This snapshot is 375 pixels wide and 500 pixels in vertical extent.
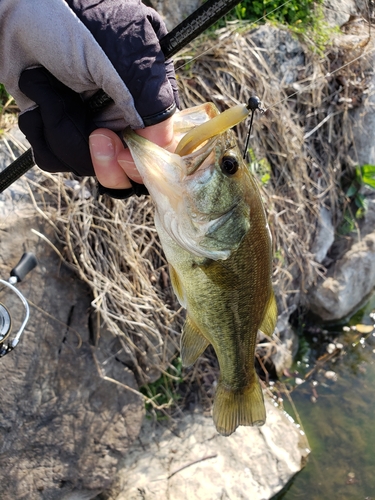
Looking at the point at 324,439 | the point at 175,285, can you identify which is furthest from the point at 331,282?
the point at 175,285

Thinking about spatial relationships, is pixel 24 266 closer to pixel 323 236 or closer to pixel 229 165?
pixel 229 165

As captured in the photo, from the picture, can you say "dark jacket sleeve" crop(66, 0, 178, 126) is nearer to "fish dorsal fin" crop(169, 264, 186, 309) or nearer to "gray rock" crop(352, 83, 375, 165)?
"fish dorsal fin" crop(169, 264, 186, 309)

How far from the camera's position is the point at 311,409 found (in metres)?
4.59

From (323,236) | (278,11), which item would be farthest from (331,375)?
(278,11)

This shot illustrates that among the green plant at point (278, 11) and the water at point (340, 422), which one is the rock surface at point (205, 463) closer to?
the water at point (340, 422)

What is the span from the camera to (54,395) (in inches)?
124

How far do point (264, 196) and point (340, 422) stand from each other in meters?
2.19

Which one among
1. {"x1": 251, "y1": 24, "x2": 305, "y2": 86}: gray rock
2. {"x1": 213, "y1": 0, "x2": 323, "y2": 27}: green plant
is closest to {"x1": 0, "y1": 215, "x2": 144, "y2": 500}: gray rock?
{"x1": 251, "y1": 24, "x2": 305, "y2": 86}: gray rock

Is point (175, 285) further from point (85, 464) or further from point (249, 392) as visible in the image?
point (85, 464)

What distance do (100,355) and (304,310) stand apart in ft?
8.11

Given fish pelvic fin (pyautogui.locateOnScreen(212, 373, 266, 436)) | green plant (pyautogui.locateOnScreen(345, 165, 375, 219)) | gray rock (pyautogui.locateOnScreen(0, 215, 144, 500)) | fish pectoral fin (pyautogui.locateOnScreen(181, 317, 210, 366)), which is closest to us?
fish pectoral fin (pyautogui.locateOnScreen(181, 317, 210, 366))

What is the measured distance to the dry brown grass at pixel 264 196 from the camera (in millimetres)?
3395

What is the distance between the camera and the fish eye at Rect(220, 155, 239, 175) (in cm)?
167

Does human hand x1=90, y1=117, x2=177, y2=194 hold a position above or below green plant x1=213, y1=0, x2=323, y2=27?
above
